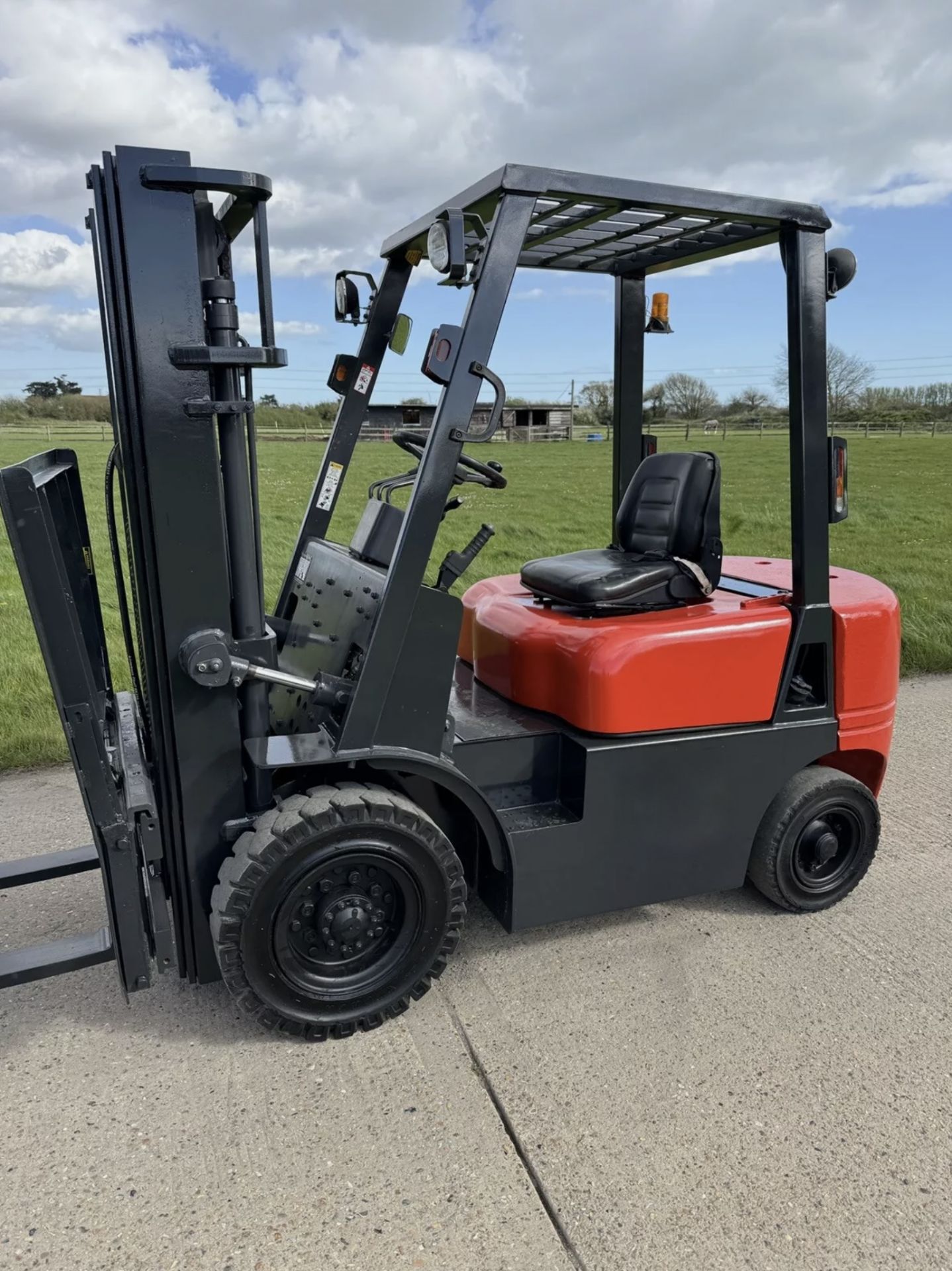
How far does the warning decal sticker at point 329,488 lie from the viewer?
4.04 meters

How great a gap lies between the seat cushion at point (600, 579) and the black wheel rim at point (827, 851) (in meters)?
1.14

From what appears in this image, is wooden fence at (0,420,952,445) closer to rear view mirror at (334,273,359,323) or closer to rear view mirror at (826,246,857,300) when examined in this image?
rear view mirror at (334,273,359,323)

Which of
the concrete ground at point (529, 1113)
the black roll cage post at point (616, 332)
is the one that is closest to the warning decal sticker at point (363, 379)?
the black roll cage post at point (616, 332)

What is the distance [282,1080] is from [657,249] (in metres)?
3.46

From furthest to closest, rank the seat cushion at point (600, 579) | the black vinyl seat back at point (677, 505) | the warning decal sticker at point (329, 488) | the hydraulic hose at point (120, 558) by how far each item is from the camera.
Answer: the warning decal sticker at point (329, 488) → the black vinyl seat back at point (677, 505) → the seat cushion at point (600, 579) → the hydraulic hose at point (120, 558)

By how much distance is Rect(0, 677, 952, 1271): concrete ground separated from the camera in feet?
7.73

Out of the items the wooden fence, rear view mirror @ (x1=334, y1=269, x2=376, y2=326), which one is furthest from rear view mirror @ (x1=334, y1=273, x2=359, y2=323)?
the wooden fence

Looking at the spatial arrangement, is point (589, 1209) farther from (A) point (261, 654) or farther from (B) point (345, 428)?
(B) point (345, 428)

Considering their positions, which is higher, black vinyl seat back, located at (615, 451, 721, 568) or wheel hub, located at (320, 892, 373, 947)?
black vinyl seat back, located at (615, 451, 721, 568)

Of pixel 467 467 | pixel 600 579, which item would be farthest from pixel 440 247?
pixel 600 579

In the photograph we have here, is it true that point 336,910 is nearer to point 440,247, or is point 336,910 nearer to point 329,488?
point 329,488

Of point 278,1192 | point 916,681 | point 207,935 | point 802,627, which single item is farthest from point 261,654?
point 916,681

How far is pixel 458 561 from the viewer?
3018 millimetres

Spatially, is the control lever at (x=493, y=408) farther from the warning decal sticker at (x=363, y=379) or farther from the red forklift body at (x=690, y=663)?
the warning decal sticker at (x=363, y=379)
